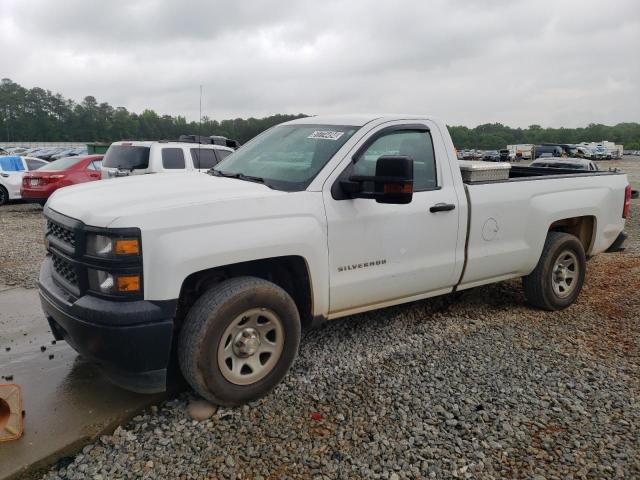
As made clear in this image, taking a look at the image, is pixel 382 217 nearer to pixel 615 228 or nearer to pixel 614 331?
pixel 614 331

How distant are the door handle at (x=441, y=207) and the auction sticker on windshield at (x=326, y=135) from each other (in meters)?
0.91

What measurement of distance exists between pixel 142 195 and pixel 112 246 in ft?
1.65

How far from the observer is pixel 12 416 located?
3.03 m

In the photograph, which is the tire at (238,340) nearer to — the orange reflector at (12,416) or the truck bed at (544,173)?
the orange reflector at (12,416)

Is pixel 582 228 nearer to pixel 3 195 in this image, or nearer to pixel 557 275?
pixel 557 275

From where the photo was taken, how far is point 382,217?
3.83 meters

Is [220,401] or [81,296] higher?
[81,296]

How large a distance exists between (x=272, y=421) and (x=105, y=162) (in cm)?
945

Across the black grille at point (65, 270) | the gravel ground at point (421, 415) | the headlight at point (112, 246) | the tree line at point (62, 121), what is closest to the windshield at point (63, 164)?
the black grille at point (65, 270)

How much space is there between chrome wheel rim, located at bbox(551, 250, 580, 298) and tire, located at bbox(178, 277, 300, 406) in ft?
10.2

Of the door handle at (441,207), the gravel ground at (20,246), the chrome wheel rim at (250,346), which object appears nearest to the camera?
the chrome wheel rim at (250,346)

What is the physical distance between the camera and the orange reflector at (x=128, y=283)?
2898 millimetres

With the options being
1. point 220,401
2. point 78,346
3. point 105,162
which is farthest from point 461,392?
point 105,162

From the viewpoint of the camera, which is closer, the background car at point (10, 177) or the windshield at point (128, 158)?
the windshield at point (128, 158)
